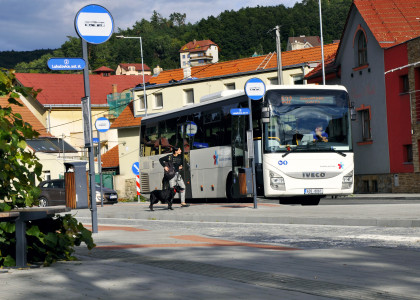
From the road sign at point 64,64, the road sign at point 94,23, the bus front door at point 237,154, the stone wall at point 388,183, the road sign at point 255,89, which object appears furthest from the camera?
the stone wall at point 388,183

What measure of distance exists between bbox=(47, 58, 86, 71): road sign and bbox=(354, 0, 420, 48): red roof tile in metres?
27.8

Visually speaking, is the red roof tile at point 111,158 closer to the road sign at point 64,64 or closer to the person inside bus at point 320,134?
the person inside bus at point 320,134

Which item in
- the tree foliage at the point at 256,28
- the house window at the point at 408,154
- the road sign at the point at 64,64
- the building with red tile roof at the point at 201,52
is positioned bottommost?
the house window at the point at 408,154

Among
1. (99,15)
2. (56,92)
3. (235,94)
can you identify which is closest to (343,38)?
(235,94)

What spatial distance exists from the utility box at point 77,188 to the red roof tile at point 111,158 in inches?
2489

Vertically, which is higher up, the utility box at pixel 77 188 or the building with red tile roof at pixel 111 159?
the building with red tile roof at pixel 111 159

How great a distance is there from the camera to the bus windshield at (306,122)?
2211cm

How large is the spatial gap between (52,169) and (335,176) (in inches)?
1498

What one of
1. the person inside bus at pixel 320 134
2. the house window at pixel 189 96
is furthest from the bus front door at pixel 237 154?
the house window at pixel 189 96

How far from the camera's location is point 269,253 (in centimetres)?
982

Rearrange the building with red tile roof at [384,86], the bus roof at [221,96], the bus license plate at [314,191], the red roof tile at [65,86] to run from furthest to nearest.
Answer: the red roof tile at [65,86], the building with red tile roof at [384,86], the bus roof at [221,96], the bus license plate at [314,191]

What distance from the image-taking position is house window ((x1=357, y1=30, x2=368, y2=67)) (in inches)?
1620

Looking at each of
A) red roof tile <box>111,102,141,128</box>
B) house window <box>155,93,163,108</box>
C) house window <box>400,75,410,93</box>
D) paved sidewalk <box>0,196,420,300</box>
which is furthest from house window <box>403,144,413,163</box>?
red roof tile <box>111,102,141,128</box>

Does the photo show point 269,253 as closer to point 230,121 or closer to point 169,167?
point 169,167
